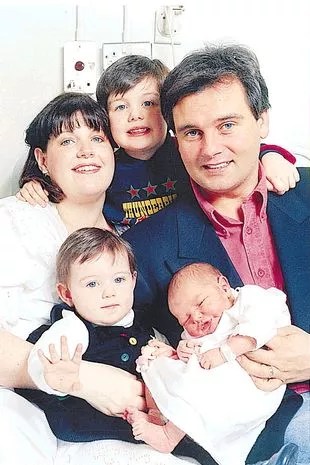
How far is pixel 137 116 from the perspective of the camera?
992 mm

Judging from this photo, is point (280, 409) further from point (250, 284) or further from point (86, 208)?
point (86, 208)

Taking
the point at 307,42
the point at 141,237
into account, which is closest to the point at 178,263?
the point at 141,237

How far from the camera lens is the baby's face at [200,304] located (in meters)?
0.82

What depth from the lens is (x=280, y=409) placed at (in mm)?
875

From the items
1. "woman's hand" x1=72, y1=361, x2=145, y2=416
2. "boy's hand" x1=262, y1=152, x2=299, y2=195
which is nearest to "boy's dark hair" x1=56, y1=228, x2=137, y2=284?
"woman's hand" x1=72, y1=361, x2=145, y2=416

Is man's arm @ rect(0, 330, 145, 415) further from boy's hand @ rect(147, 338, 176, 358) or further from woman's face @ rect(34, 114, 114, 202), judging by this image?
woman's face @ rect(34, 114, 114, 202)

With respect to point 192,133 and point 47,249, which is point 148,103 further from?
point 47,249

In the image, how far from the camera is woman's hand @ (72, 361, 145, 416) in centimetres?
83

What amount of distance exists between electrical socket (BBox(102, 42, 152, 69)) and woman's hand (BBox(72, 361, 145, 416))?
43cm

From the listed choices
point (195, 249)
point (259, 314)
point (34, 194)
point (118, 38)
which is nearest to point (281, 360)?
point (259, 314)

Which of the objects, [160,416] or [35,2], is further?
[35,2]

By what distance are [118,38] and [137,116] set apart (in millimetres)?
116

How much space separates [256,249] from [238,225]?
4 cm

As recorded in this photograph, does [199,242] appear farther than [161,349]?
Yes
